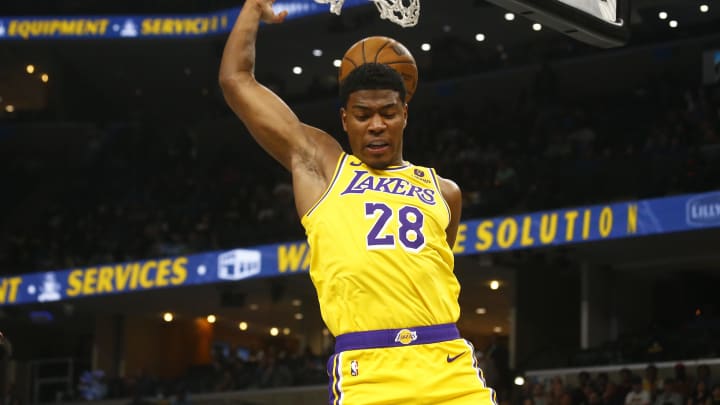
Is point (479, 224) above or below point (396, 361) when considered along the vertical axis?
above

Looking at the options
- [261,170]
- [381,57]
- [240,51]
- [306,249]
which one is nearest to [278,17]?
[240,51]

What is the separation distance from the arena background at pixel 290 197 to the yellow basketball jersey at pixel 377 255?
37.3ft

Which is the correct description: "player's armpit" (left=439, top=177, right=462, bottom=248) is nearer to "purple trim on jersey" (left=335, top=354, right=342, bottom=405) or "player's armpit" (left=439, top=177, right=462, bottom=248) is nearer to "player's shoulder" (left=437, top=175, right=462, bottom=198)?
"player's shoulder" (left=437, top=175, right=462, bottom=198)

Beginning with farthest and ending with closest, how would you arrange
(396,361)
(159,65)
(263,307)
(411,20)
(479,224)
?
(159,65)
(263,307)
(479,224)
(411,20)
(396,361)

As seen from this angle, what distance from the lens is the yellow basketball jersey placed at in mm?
4438

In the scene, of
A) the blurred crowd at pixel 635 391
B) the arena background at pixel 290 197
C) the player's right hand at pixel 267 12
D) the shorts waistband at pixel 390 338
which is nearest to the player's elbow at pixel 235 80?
the player's right hand at pixel 267 12

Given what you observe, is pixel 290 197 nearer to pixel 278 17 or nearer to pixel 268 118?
pixel 278 17

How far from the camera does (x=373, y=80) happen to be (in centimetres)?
458

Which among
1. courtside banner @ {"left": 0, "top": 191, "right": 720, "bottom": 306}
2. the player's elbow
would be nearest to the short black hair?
the player's elbow

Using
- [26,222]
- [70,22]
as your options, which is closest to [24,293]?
[26,222]

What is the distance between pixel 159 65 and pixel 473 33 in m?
8.27

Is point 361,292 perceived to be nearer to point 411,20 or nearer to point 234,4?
point 411,20

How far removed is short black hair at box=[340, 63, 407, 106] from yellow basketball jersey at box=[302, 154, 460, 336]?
0.28 m

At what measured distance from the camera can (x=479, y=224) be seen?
19.6 meters
